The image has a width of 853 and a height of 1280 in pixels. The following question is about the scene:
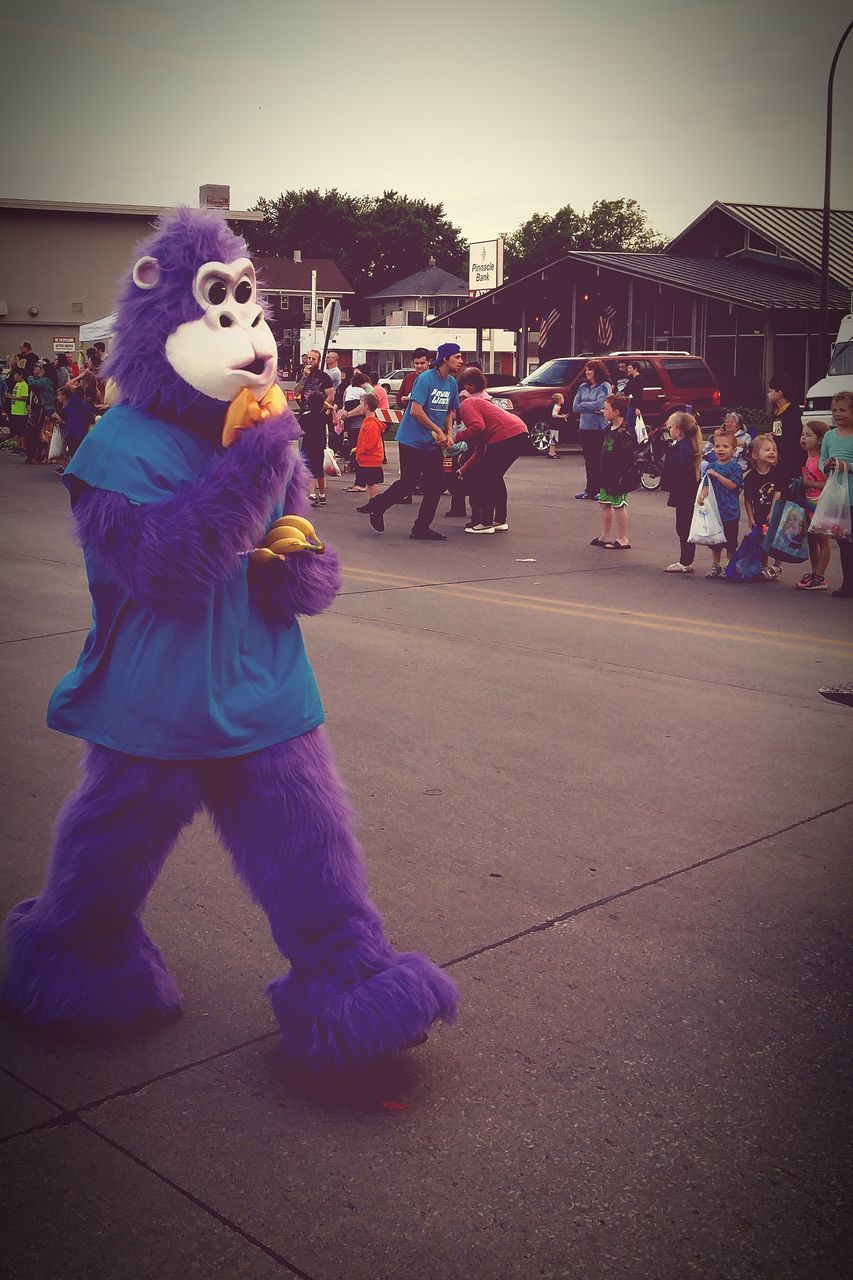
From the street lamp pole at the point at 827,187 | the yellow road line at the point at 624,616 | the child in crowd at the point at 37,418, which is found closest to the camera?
the yellow road line at the point at 624,616

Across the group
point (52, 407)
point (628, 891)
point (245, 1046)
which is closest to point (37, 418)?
point (52, 407)

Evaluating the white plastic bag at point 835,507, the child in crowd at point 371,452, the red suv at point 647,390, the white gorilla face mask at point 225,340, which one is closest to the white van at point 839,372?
the red suv at point 647,390

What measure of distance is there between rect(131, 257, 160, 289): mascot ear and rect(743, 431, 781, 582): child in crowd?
901 centimetres

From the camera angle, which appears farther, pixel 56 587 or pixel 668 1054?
pixel 56 587

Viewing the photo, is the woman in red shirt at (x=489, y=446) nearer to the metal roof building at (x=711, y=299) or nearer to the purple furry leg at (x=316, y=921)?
the purple furry leg at (x=316, y=921)

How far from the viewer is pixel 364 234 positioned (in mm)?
112312

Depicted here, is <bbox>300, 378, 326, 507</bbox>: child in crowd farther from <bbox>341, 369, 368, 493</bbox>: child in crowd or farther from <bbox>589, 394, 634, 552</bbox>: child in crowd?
<bbox>589, 394, 634, 552</bbox>: child in crowd

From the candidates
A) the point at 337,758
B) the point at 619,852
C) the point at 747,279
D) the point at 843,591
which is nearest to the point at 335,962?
the point at 619,852

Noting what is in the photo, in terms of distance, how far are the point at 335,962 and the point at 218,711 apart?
0.65m

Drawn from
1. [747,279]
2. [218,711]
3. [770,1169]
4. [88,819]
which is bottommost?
[770,1169]

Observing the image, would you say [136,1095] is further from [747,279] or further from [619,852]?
[747,279]

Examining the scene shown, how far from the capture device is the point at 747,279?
37906mm

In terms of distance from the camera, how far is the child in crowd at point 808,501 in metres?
11.1

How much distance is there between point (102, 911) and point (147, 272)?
1594mm
